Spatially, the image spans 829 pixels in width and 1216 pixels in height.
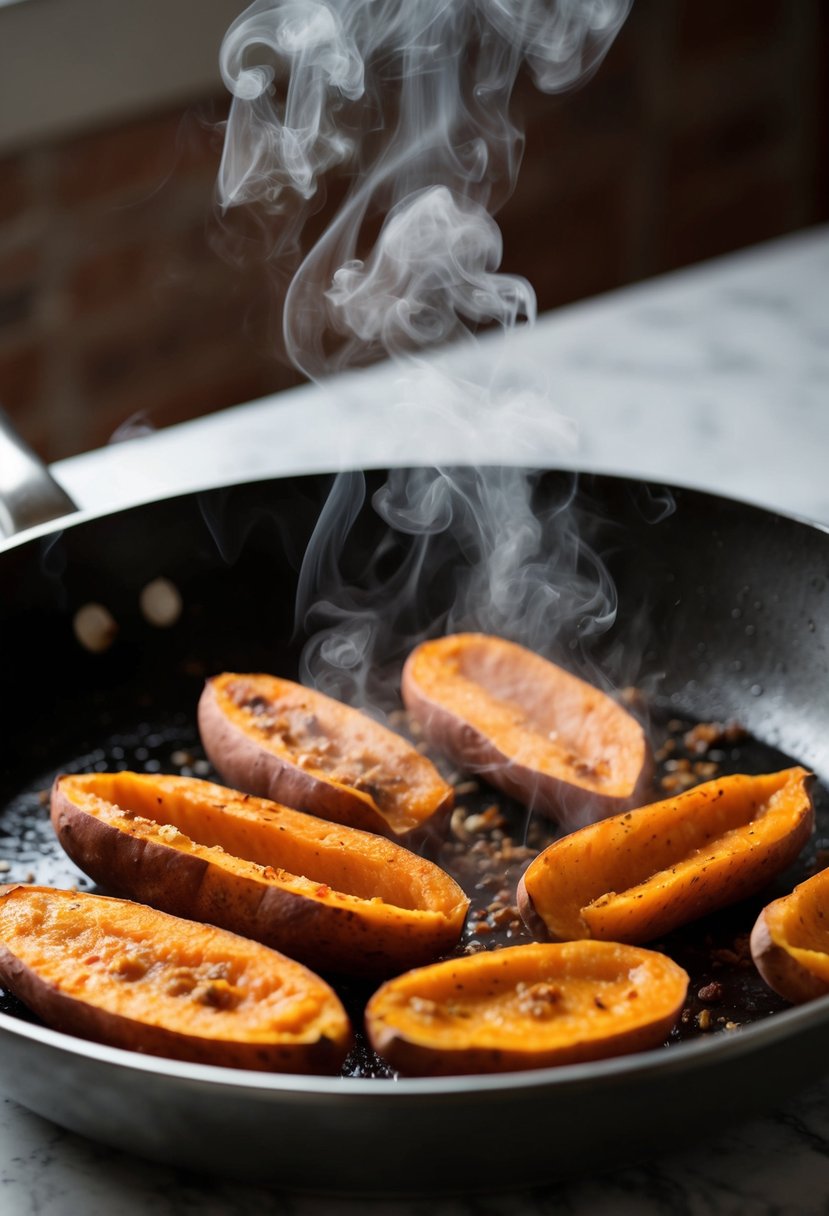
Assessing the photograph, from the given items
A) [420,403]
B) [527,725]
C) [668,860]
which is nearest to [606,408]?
[420,403]

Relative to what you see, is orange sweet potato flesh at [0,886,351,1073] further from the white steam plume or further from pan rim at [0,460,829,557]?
the white steam plume

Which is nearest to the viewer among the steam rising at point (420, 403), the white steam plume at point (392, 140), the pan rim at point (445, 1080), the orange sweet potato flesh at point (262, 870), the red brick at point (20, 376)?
the pan rim at point (445, 1080)

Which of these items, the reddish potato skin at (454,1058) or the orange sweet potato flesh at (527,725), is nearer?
the reddish potato skin at (454,1058)

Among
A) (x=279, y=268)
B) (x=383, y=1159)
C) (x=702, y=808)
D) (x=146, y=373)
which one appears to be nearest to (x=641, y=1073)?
(x=383, y=1159)

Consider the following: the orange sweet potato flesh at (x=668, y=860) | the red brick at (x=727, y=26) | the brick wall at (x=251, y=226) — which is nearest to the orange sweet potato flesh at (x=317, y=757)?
the orange sweet potato flesh at (x=668, y=860)

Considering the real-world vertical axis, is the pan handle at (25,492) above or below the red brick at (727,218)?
above

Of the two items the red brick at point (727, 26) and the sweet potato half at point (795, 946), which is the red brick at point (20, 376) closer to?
the red brick at point (727, 26)
